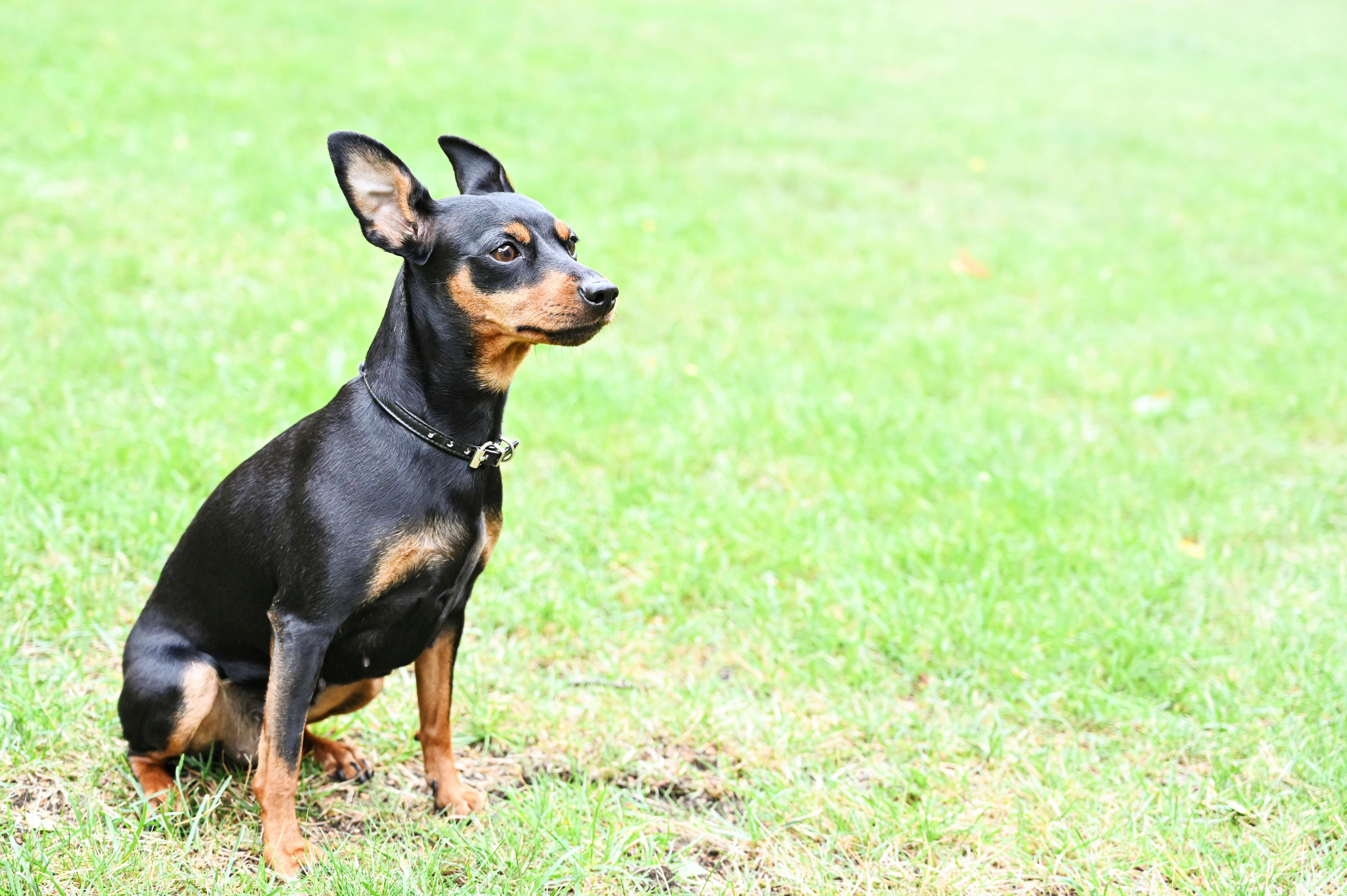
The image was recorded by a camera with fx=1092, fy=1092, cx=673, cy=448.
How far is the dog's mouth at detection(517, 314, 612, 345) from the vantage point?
2.40 meters

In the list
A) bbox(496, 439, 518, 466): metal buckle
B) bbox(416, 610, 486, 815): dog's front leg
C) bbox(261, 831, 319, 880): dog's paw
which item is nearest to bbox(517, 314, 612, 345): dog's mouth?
bbox(496, 439, 518, 466): metal buckle

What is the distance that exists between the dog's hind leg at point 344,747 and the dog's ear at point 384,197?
108 centimetres

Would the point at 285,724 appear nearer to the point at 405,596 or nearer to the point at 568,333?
the point at 405,596

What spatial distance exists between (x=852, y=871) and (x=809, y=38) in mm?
13021

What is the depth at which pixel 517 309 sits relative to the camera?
7.87ft

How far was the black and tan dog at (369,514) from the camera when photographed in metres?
2.35

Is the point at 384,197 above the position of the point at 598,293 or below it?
above

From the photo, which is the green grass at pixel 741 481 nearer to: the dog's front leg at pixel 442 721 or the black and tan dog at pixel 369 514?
the dog's front leg at pixel 442 721

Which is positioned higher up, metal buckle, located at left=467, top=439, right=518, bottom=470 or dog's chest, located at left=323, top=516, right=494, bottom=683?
metal buckle, located at left=467, top=439, right=518, bottom=470

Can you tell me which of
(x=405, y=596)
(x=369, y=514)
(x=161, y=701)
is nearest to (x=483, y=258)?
(x=369, y=514)

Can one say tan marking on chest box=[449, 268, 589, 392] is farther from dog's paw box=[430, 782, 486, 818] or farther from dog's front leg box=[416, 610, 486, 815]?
dog's paw box=[430, 782, 486, 818]

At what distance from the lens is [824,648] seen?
354cm

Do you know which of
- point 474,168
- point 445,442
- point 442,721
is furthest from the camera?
point 474,168

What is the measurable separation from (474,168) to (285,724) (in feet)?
4.73
